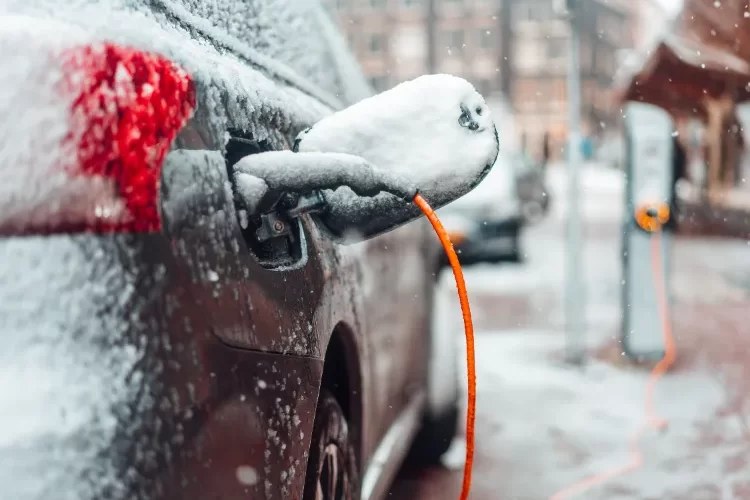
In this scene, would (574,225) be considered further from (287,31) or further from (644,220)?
(287,31)

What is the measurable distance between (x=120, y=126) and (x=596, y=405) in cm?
455

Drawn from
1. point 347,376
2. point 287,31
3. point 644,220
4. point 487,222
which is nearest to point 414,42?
point 487,222

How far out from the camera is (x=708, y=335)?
24.9 ft

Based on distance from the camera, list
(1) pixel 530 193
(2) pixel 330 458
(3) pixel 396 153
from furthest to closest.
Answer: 1. (1) pixel 530 193
2. (2) pixel 330 458
3. (3) pixel 396 153

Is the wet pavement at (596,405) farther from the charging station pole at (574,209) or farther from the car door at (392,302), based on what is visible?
the car door at (392,302)

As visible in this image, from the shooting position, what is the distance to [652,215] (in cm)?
640

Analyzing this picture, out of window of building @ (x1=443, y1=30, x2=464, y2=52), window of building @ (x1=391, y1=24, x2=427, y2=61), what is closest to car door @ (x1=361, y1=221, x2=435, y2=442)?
window of building @ (x1=443, y1=30, x2=464, y2=52)

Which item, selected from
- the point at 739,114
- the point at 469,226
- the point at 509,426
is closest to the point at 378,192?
the point at 509,426

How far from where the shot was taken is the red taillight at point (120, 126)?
44.9 inches

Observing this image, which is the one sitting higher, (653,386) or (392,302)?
(392,302)

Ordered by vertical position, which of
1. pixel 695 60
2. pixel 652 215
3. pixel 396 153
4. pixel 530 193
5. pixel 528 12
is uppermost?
pixel 528 12

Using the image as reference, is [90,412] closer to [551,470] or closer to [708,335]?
[551,470]

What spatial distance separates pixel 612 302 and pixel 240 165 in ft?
29.1

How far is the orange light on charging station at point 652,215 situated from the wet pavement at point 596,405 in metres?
0.98
